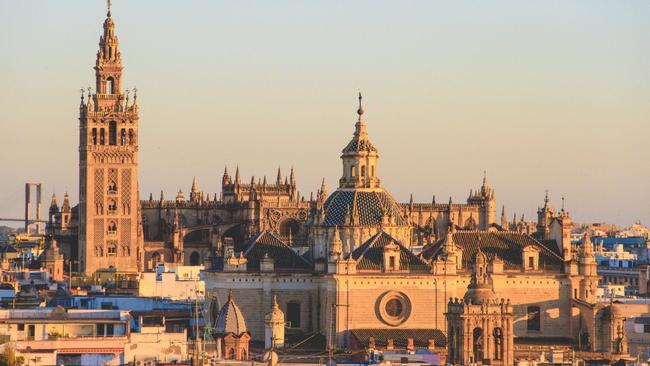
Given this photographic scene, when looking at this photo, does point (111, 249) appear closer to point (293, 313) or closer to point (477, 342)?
point (293, 313)

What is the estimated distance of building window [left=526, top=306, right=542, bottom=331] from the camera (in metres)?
113

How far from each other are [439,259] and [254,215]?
8506 cm

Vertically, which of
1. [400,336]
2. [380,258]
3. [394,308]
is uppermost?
[380,258]

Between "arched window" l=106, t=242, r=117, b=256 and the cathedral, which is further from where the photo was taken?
"arched window" l=106, t=242, r=117, b=256

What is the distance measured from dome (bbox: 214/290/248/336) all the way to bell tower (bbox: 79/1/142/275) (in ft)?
274

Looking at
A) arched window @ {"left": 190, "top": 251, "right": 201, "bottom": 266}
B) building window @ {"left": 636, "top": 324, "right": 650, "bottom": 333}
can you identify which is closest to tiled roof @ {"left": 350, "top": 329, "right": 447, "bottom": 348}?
building window @ {"left": 636, "top": 324, "right": 650, "bottom": 333}

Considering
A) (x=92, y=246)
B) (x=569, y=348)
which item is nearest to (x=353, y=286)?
(x=569, y=348)

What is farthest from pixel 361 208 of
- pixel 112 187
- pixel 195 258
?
pixel 195 258

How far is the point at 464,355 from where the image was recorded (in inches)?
3511

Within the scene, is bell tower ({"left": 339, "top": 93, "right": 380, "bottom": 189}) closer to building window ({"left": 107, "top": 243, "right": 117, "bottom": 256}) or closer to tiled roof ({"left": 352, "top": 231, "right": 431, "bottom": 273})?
tiled roof ({"left": 352, "top": 231, "right": 431, "bottom": 273})

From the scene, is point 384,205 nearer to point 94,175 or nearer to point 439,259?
point 439,259

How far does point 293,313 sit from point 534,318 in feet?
39.5

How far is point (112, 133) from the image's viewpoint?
7461 inches

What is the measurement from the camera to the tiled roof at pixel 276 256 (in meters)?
113
